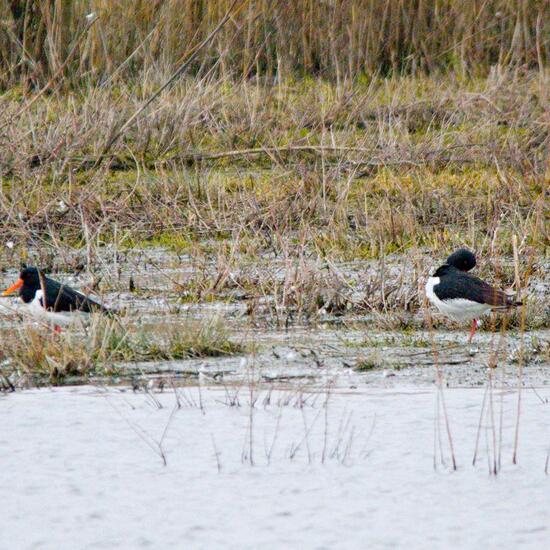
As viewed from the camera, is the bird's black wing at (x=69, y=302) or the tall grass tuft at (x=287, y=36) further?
the tall grass tuft at (x=287, y=36)

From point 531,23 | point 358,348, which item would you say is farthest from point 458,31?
point 358,348

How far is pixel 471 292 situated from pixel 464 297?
48 mm

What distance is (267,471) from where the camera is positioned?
4.62 meters

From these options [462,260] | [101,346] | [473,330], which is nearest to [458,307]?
[473,330]

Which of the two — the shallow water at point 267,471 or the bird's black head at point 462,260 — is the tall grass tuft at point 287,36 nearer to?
the bird's black head at point 462,260

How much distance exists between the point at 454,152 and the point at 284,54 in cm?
324

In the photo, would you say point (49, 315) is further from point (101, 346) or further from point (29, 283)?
point (101, 346)

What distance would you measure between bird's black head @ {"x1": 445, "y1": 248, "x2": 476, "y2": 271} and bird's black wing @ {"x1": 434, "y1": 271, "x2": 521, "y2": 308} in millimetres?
517

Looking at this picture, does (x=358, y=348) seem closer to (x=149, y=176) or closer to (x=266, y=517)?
(x=266, y=517)

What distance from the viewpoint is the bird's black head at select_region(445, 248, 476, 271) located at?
706cm

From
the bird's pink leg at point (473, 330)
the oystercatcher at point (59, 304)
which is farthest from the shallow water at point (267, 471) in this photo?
the oystercatcher at point (59, 304)

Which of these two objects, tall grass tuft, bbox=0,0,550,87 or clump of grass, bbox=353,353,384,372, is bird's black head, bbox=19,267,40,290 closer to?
clump of grass, bbox=353,353,384,372

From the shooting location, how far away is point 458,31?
13953 mm

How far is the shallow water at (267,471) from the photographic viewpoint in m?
4.05
